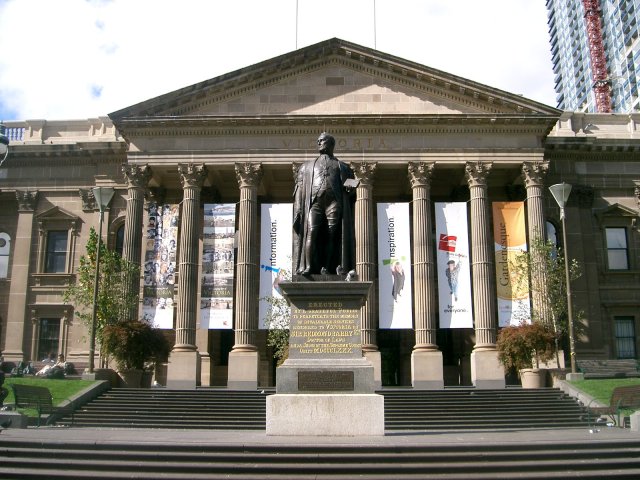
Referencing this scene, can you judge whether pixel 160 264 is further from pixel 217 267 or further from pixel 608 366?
pixel 608 366

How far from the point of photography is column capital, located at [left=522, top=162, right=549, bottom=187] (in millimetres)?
37875

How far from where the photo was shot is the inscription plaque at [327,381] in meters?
14.3

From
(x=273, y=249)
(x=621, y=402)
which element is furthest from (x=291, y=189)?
(x=621, y=402)

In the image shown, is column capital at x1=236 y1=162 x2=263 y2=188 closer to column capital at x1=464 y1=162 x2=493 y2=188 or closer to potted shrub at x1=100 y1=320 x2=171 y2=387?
potted shrub at x1=100 y1=320 x2=171 y2=387

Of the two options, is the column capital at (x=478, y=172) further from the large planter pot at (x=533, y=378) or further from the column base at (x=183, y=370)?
the column base at (x=183, y=370)

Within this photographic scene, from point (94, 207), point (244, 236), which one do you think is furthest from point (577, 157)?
point (94, 207)

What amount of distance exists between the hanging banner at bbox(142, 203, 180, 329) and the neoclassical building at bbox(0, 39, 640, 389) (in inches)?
3.4

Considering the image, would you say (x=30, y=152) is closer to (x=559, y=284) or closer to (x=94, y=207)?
(x=94, y=207)

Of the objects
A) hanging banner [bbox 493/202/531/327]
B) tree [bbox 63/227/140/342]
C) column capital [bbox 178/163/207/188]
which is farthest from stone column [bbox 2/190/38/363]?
hanging banner [bbox 493/202/531/327]

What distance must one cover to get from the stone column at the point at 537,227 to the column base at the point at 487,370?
2865mm

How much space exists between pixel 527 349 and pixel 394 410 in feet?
28.6

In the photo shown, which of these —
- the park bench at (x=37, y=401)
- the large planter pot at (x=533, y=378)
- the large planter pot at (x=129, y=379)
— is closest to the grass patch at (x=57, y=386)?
the park bench at (x=37, y=401)

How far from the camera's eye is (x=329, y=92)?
39.2 meters

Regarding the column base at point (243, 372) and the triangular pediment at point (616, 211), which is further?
the triangular pediment at point (616, 211)
